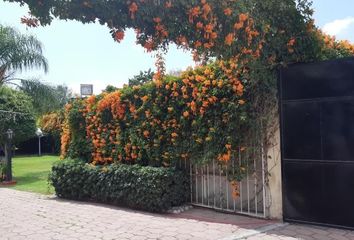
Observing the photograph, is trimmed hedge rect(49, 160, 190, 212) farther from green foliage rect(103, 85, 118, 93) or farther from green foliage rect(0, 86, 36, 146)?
green foliage rect(0, 86, 36, 146)

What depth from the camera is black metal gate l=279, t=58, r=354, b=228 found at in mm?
5883

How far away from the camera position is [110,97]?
374 inches

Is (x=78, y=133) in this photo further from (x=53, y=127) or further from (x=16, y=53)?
(x=53, y=127)

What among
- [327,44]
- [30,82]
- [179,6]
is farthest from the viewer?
[30,82]

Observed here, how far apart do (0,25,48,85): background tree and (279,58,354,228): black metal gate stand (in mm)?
15395

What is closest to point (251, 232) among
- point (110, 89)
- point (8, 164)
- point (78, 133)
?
point (110, 89)

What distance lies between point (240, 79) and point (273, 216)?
7.93ft

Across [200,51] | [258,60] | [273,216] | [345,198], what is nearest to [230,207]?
[273,216]

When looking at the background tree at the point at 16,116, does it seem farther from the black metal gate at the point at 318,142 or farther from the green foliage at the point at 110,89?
the black metal gate at the point at 318,142

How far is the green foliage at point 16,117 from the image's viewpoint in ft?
49.0

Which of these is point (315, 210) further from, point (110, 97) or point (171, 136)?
point (110, 97)

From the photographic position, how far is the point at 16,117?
15.2 metres

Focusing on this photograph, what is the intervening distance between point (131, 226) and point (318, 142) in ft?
11.1

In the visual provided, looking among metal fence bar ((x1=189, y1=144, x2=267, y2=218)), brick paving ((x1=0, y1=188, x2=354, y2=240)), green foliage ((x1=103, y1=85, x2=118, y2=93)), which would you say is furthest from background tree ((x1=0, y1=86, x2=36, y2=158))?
metal fence bar ((x1=189, y1=144, x2=267, y2=218))
